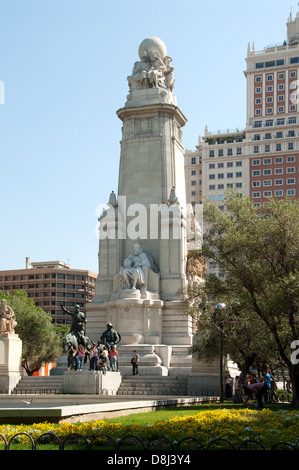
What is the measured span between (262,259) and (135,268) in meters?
14.5

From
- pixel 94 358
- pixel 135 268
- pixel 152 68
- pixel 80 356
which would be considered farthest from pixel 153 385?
pixel 152 68

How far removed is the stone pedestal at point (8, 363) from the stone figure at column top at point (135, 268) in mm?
7856

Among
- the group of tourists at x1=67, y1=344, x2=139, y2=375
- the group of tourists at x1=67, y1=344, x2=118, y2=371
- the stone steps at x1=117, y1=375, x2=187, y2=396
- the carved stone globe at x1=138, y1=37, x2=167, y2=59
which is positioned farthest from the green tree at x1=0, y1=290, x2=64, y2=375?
the group of tourists at x1=67, y1=344, x2=118, y2=371

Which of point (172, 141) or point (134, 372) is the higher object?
point (172, 141)

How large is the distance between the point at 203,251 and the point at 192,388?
828 centimetres

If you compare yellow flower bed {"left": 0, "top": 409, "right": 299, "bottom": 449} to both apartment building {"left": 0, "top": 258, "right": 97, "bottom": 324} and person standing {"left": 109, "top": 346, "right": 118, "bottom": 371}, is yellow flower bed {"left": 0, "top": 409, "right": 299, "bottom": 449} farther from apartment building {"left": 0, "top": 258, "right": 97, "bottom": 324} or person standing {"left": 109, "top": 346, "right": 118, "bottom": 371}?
apartment building {"left": 0, "top": 258, "right": 97, "bottom": 324}

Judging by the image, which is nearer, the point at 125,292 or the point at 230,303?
the point at 230,303

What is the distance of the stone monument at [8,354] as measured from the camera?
3444 centimetres

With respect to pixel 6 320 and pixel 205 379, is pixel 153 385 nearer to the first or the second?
pixel 205 379

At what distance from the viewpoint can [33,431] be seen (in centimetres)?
1376

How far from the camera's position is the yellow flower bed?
13781 mm

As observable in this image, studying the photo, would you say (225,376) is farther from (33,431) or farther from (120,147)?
(33,431)
